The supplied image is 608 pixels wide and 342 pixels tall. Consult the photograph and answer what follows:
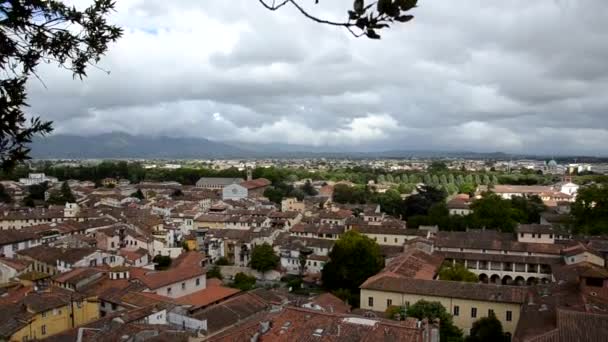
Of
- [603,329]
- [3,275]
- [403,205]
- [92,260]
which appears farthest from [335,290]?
[403,205]

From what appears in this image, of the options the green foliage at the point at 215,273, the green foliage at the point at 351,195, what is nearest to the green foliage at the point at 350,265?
the green foliage at the point at 215,273

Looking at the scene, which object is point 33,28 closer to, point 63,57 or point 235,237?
point 63,57

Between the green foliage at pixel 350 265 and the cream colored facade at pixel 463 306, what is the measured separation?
4.68 meters

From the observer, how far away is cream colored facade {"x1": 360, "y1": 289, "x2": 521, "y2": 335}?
21000mm

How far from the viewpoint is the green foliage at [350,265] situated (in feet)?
92.0

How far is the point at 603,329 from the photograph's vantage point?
41.6 ft

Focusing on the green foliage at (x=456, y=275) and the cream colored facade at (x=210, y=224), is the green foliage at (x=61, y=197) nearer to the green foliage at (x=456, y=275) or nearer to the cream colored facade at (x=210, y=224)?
the cream colored facade at (x=210, y=224)

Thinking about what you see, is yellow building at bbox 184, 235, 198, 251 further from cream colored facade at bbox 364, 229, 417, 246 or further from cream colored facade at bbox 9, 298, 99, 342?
cream colored facade at bbox 9, 298, 99, 342

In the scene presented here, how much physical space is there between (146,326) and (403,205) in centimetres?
4267

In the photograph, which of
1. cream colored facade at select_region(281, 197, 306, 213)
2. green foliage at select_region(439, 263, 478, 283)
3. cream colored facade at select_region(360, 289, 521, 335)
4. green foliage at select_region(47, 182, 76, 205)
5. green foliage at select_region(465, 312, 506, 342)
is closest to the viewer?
green foliage at select_region(465, 312, 506, 342)

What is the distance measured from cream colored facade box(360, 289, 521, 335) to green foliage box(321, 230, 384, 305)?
4.68 metres

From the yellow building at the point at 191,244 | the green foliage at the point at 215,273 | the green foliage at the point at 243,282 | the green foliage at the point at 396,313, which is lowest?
the green foliage at the point at 215,273

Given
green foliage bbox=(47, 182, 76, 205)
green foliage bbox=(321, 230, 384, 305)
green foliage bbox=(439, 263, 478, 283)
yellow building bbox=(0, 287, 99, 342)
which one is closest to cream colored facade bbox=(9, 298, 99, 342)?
yellow building bbox=(0, 287, 99, 342)

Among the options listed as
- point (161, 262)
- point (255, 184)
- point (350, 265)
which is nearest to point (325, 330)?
point (350, 265)
